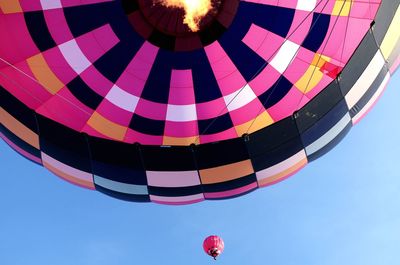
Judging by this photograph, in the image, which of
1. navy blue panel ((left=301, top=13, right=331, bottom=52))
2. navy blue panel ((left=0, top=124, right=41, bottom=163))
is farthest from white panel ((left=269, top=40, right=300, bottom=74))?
navy blue panel ((left=0, top=124, right=41, bottom=163))

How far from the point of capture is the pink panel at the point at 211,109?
6.18m

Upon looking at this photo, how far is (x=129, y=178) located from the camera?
634 centimetres

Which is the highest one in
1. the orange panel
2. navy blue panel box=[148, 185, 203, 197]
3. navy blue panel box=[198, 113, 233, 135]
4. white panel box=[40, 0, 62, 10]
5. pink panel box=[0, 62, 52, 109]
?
white panel box=[40, 0, 62, 10]

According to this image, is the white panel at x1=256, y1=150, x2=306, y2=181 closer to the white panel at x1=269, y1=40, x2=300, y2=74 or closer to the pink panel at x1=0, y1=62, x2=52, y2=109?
the white panel at x1=269, y1=40, x2=300, y2=74

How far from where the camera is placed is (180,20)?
19.2ft

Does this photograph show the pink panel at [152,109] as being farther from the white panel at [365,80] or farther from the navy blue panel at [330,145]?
the white panel at [365,80]

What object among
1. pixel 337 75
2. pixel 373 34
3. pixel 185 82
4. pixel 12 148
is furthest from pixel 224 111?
pixel 12 148

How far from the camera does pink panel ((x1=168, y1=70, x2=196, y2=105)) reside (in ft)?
19.9

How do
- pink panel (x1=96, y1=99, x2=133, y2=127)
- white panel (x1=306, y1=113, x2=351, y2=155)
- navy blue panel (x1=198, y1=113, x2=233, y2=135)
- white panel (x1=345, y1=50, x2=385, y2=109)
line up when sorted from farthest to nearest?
white panel (x1=306, y1=113, x2=351, y2=155) → navy blue panel (x1=198, y1=113, x2=233, y2=135) → pink panel (x1=96, y1=99, x2=133, y2=127) → white panel (x1=345, y1=50, x2=385, y2=109)

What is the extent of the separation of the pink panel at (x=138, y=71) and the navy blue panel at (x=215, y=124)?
83 centimetres

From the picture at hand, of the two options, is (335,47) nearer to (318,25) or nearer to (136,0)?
(318,25)

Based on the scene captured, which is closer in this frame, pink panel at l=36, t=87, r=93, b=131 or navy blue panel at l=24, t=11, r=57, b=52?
navy blue panel at l=24, t=11, r=57, b=52

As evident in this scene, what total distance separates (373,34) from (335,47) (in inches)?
17.3

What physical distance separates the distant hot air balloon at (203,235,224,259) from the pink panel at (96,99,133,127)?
2112 millimetres
